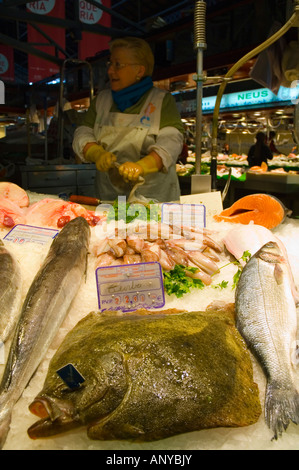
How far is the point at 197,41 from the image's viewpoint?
2799mm

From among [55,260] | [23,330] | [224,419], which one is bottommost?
[224,419]

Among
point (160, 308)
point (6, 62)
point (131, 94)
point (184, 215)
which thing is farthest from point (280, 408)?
point (6, 62)

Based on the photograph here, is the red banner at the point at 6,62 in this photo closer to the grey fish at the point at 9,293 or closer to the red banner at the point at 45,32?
the red banner at the point at 45,32

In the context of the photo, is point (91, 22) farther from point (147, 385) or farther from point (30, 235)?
point (147, 385)

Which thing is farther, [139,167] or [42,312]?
[139,167]

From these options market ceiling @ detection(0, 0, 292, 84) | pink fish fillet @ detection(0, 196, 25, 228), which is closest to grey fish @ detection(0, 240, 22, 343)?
pink fish fillet @ detection(0, 196, 25, 228)

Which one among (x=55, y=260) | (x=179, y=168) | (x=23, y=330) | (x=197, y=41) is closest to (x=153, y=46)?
(x=179, y=168)

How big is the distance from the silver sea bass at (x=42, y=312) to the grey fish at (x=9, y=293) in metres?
0.11

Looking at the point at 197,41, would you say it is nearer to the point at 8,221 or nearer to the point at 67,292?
the point at 8,221

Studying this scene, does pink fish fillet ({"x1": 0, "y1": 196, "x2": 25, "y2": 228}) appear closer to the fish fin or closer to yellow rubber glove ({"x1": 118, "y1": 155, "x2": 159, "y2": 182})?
yellow rubber glove ({"x1": 118, "y1": 155, "x2": 159, "y2": 182})

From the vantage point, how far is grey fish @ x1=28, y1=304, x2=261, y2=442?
0.95 m

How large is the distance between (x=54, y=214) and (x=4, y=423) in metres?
1.86

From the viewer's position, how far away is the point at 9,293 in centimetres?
161

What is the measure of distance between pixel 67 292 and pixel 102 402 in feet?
2.30
